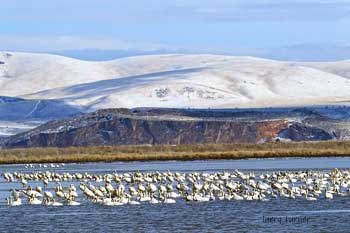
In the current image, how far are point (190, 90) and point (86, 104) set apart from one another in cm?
1621

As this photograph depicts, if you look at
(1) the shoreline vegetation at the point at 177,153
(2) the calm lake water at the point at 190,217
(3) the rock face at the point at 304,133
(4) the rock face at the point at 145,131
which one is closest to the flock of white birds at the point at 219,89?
(4) the rock face at the point at 145,131

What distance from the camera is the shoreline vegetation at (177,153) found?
261 feet

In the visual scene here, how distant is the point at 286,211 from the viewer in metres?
32.3

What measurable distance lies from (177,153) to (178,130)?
34587 mm

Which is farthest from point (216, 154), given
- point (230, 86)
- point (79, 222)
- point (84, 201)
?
point (230, 86)

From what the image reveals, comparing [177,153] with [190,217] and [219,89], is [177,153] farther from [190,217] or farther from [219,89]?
[219,89]

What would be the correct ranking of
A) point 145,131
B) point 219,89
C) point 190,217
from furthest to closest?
point 219,89
point 145,131
point 190,217

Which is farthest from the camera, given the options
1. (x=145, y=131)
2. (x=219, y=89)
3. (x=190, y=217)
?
(x=219, y=89)

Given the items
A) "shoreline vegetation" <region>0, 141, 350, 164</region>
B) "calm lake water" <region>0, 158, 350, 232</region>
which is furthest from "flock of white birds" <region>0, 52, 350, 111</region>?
"calm lake water" <region>0, 158, 350, 232</region>

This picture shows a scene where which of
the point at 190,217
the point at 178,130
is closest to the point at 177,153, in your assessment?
the point at 178,130

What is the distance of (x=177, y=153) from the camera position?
273ft

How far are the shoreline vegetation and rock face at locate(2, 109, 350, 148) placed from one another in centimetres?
2066

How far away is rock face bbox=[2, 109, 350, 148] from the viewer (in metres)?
113

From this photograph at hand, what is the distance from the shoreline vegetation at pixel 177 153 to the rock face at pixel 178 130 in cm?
2066
